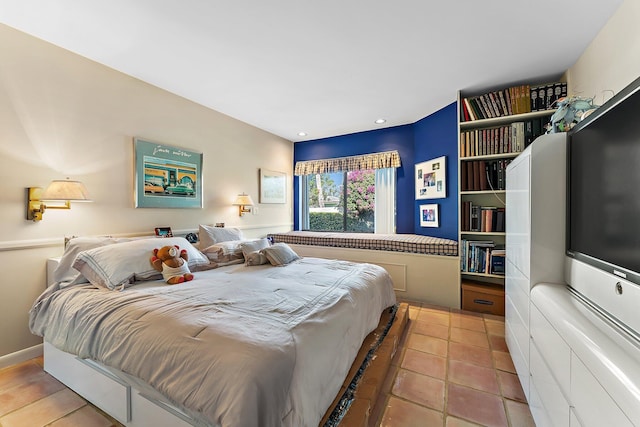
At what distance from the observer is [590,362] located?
83 cm

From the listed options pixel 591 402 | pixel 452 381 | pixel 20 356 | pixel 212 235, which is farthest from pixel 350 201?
Answer: pixel 20 356

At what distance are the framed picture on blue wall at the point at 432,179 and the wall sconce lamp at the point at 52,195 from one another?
3.70m

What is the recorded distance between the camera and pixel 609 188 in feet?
3.43

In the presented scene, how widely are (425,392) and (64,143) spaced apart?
3343mm

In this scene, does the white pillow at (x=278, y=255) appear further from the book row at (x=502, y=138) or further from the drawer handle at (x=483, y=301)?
the book row at (x=502, y=138)

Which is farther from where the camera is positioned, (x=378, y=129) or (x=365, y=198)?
(x=365, y=198)

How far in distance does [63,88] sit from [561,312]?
11.9 feet

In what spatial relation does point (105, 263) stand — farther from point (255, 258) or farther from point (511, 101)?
point (511, 101)

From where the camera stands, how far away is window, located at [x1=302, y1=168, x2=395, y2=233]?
13.9 ft

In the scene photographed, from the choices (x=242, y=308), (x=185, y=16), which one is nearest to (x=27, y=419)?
(x=242, y=308)

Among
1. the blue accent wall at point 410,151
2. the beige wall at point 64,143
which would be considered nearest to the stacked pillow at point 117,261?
the beige wall at point 64,143

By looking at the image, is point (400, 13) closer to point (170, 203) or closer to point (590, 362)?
point (590, 362)

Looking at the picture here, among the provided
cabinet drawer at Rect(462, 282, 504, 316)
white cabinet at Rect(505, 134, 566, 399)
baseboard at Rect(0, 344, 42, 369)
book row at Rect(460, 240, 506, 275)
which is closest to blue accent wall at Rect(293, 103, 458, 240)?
book row at Rect(460, 240, 506, 275)

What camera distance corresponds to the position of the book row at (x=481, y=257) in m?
2.79
